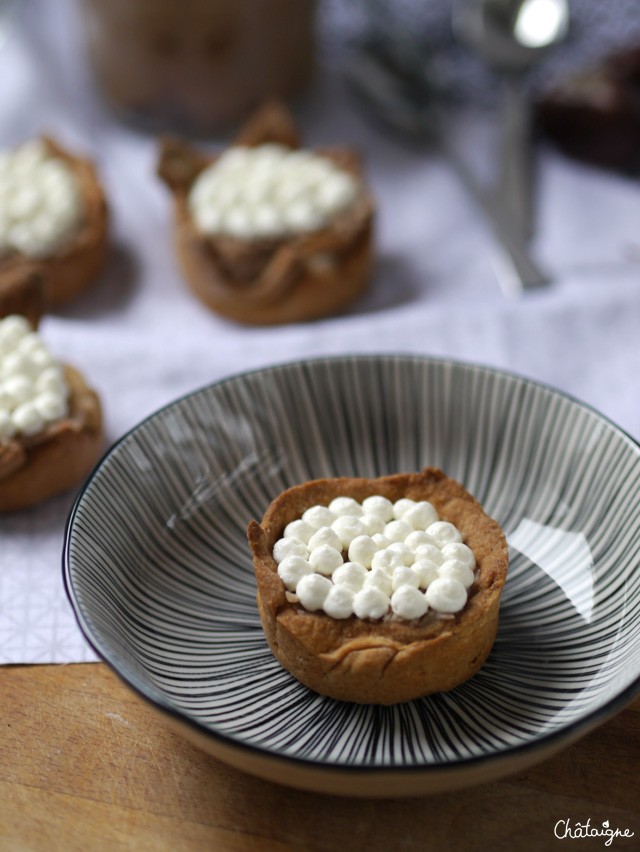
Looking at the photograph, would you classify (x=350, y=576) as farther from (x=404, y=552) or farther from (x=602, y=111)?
(x=602, y=111)

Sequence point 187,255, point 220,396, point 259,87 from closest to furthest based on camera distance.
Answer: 1. point 220,396
2. point 187,255
3. point 259,87

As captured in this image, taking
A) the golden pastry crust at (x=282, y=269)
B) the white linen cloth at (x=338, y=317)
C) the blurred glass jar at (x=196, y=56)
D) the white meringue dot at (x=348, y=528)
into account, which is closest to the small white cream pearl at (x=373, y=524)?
the white meringue dot at (x=348, y=528)

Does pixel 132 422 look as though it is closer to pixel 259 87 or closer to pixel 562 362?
pixel 562 362

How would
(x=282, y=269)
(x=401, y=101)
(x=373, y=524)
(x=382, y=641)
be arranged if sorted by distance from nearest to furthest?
(x=382, y=641) → (x=373, y=524) → (x=282, y=269) → (x=401, y=101)

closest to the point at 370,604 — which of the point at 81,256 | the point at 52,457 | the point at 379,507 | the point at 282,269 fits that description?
the point at 379,507

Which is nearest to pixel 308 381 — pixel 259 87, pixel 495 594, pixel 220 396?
pixel 220 396
